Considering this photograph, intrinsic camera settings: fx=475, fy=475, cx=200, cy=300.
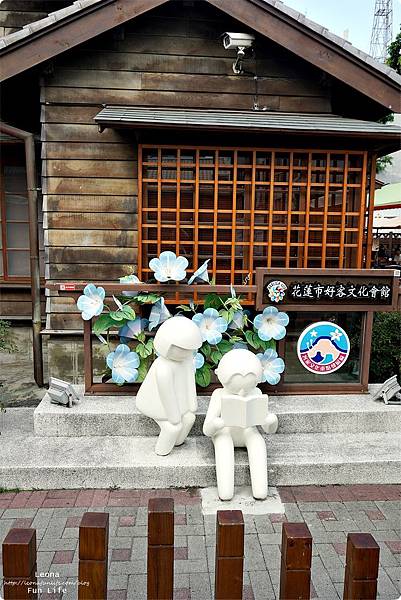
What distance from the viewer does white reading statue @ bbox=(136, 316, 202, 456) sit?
3875 millimetres

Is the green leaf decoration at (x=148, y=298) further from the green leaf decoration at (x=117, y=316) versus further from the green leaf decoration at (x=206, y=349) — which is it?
the green leaf decoration at (x=206, y=349)

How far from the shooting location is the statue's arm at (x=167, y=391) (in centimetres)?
391

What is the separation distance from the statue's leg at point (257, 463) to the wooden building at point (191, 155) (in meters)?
3.06

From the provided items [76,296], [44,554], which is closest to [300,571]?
[44,554]

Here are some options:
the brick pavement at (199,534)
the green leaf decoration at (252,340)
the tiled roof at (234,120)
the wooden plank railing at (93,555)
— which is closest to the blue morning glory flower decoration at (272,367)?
the green leaf decoration at (252,340)

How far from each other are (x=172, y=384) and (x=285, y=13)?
4.73m

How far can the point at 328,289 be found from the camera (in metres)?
4.95

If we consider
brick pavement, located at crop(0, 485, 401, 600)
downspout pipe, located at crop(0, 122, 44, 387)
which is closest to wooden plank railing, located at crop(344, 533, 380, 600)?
brick pavement, located at crop(0, 485, 401, 600)

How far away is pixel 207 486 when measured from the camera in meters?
3.98

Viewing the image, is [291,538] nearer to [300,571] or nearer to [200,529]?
[300,571]

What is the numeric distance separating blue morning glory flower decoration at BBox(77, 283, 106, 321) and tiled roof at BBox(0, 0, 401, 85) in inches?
126

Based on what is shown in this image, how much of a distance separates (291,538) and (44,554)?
2.12 meters

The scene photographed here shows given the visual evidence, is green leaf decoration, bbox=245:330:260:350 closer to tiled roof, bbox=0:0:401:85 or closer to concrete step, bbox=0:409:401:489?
concrete step, bbox=0:409:401:489

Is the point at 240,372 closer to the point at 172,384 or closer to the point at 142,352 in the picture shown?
the point at 172,384
